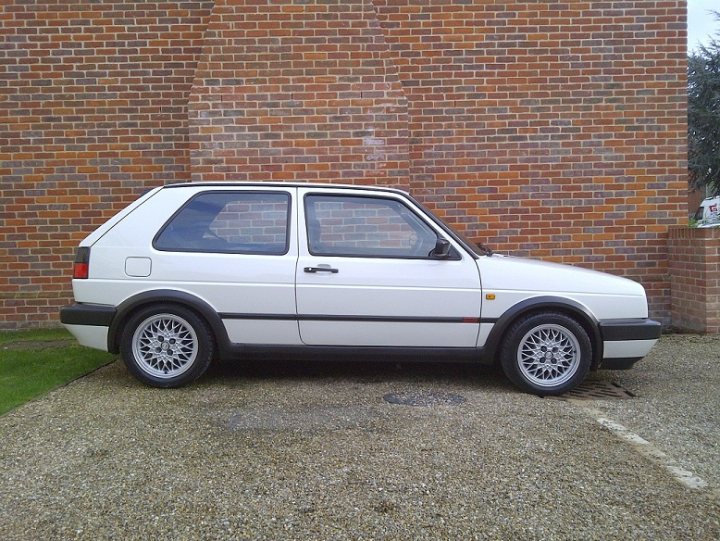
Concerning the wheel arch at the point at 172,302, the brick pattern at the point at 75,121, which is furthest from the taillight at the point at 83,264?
the brick pattern at the point at 75,121

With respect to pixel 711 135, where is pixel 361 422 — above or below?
below

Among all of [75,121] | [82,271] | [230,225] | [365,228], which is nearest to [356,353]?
[365,228]

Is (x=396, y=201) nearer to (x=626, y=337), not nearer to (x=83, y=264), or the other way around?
(x=626, y=337)

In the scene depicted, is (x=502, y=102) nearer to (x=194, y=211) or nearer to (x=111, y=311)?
(x=194, y=211)

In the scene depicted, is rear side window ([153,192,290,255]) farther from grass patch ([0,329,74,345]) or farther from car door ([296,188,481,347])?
grass patch ([0,329,74,345])

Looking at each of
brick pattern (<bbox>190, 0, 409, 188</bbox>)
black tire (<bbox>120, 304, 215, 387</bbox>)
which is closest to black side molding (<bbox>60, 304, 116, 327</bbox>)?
black tire (<bbox>120, 304, 215, 387</bbox>)

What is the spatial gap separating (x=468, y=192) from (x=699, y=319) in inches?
118

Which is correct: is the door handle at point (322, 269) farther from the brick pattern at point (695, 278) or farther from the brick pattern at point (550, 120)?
the brick pattern at point (695, 278)

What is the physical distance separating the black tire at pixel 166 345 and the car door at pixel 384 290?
807 millimetres

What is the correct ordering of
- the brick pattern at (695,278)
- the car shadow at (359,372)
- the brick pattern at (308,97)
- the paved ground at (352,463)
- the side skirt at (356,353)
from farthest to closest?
the brick pattern at (308,97), the brick pattern at (695,278), the car shadow at (359,372), the side skirt at (356,353), the paved ground at (352,463)

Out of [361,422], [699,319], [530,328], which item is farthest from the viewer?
[699,319]

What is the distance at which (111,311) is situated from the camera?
195 inches

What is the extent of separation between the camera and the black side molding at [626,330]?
4.94 m

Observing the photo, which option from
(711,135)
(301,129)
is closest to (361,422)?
(301,129)
